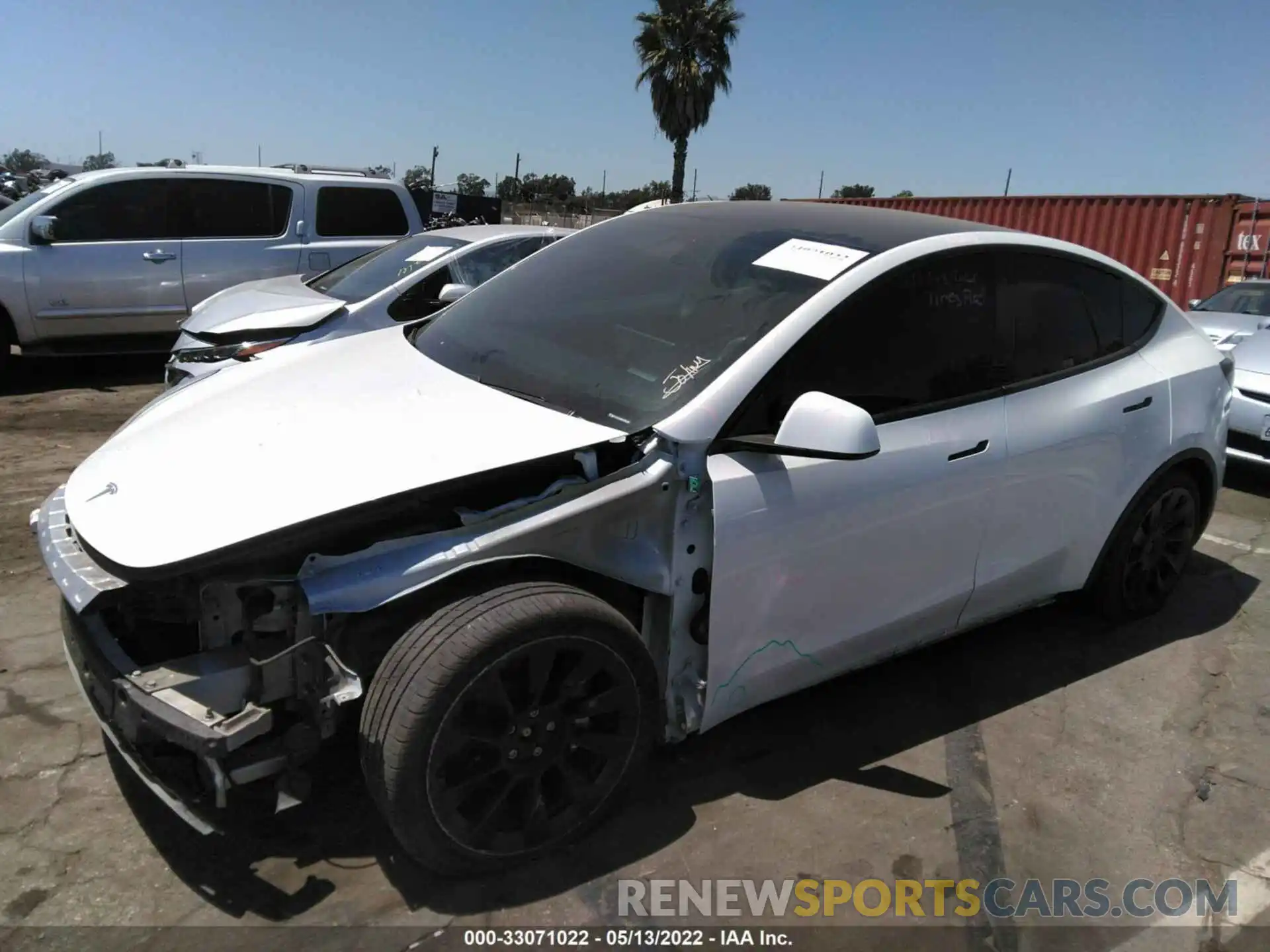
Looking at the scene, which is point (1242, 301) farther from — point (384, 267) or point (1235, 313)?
point (384, 267)

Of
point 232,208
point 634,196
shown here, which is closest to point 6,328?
point 232,208

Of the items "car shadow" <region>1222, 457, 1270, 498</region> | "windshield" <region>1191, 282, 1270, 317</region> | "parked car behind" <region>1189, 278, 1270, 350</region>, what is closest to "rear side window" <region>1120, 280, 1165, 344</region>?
"car shadow" <region>1222, 457, 1270, 498</region>

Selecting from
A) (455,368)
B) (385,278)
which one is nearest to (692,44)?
(385,278)

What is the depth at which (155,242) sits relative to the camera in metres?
8.55

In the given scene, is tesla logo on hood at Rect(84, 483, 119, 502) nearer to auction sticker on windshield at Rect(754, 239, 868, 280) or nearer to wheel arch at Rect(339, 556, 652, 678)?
wheel arch at Rect(339, 556, 652, 678)

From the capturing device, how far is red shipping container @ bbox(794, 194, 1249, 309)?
14453mm

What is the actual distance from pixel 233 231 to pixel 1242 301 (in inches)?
387

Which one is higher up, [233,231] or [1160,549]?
[233,231]

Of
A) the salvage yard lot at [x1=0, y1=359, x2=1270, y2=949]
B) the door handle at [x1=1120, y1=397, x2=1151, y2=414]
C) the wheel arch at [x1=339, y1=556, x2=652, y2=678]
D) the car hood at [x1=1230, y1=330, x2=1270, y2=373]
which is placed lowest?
the salvage yard lot at [x1=0, y1=359, x2=1270, y2=949]

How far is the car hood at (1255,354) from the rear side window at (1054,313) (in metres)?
3.24

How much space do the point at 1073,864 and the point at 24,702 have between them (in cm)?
334

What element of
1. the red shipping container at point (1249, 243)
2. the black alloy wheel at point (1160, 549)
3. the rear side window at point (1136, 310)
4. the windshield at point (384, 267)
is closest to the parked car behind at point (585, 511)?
the rear side window at point (1136, 310)
